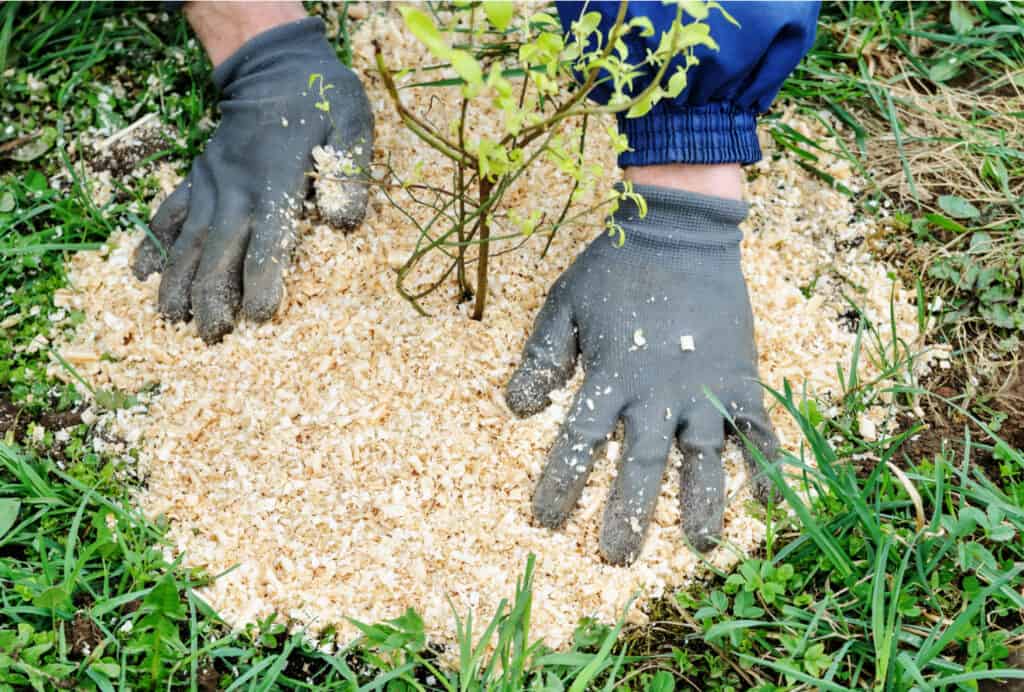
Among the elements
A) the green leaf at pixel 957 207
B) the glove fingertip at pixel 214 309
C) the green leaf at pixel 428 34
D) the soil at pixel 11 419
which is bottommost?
the soil at pixel 11 419

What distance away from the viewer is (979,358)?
6.53 feet

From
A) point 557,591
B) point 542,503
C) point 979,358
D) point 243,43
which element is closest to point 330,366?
point 542,503

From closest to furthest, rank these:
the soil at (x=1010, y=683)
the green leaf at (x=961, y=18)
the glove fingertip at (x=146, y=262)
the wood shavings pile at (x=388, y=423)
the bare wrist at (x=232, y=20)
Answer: the soil at (x=1010, y=683), the wood shavings pile at (x=388, y=423), the glove fingertip at (x=146, y=262), the bare wrist at (x=232, y=20), the green leaf at (x=961, y=18)

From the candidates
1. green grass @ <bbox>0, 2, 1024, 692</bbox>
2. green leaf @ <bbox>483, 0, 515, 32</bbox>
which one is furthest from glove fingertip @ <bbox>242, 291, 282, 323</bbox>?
green leaf @ <bbox>483, 0, 515, 32</bbox>

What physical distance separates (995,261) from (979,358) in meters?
0.25

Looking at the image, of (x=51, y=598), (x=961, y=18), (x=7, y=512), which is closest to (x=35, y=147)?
(x=7, y=512)

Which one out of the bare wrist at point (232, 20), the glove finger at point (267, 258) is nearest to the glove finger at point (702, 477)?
the glove finger at point (267, 258)

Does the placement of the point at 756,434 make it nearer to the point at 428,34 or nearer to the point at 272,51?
the point at 428,34

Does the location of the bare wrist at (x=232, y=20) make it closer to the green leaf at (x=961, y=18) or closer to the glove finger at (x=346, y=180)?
the glove finger at (x=346, y=180)

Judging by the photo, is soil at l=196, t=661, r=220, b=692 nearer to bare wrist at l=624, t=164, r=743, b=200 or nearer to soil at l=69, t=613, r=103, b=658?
→ soil at l=69, t=613, r=103, b=658

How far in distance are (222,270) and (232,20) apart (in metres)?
0.69

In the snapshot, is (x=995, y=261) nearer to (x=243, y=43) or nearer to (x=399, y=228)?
(x=399, y=228)

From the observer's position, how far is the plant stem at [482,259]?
1629 mm

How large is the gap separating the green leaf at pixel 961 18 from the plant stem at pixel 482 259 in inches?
59.4
